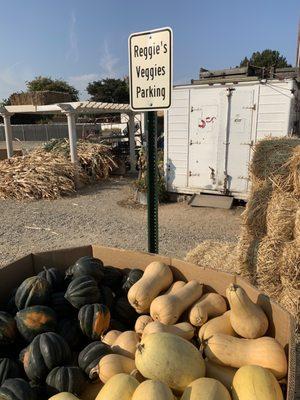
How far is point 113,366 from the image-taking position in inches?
65.8

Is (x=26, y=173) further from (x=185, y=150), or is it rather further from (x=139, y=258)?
(x=139, y=258)

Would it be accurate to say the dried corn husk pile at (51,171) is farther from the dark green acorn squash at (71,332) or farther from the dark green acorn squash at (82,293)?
the dark green acorn squash at (71,332)

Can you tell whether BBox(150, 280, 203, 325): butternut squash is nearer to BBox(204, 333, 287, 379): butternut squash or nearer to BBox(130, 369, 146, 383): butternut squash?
BBox(204, 333, 287, 379): butternut squash

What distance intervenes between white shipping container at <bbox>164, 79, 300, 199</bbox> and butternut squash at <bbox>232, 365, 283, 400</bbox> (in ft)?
22.7

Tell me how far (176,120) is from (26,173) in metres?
5.15

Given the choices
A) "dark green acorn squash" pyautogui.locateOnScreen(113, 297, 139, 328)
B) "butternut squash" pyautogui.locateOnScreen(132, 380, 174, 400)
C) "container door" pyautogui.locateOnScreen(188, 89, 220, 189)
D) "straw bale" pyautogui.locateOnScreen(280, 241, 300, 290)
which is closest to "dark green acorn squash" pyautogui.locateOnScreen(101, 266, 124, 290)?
"dark green acorn squash" pyautogui.locateOnScreen(113, 297, 139, 328)

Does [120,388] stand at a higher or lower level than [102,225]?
higher

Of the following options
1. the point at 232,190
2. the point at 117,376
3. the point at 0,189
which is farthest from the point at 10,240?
the point at 117,376

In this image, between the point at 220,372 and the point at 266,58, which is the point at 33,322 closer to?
the point at 220,372

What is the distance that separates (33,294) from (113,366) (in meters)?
0.74

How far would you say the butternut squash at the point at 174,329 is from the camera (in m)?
1.87

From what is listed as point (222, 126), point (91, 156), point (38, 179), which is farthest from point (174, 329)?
point (91, 156)

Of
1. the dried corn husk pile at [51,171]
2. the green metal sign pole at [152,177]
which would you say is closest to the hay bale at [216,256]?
the green metal sign pole at [152,177]

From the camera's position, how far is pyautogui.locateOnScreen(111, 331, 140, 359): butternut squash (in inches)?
72.2
